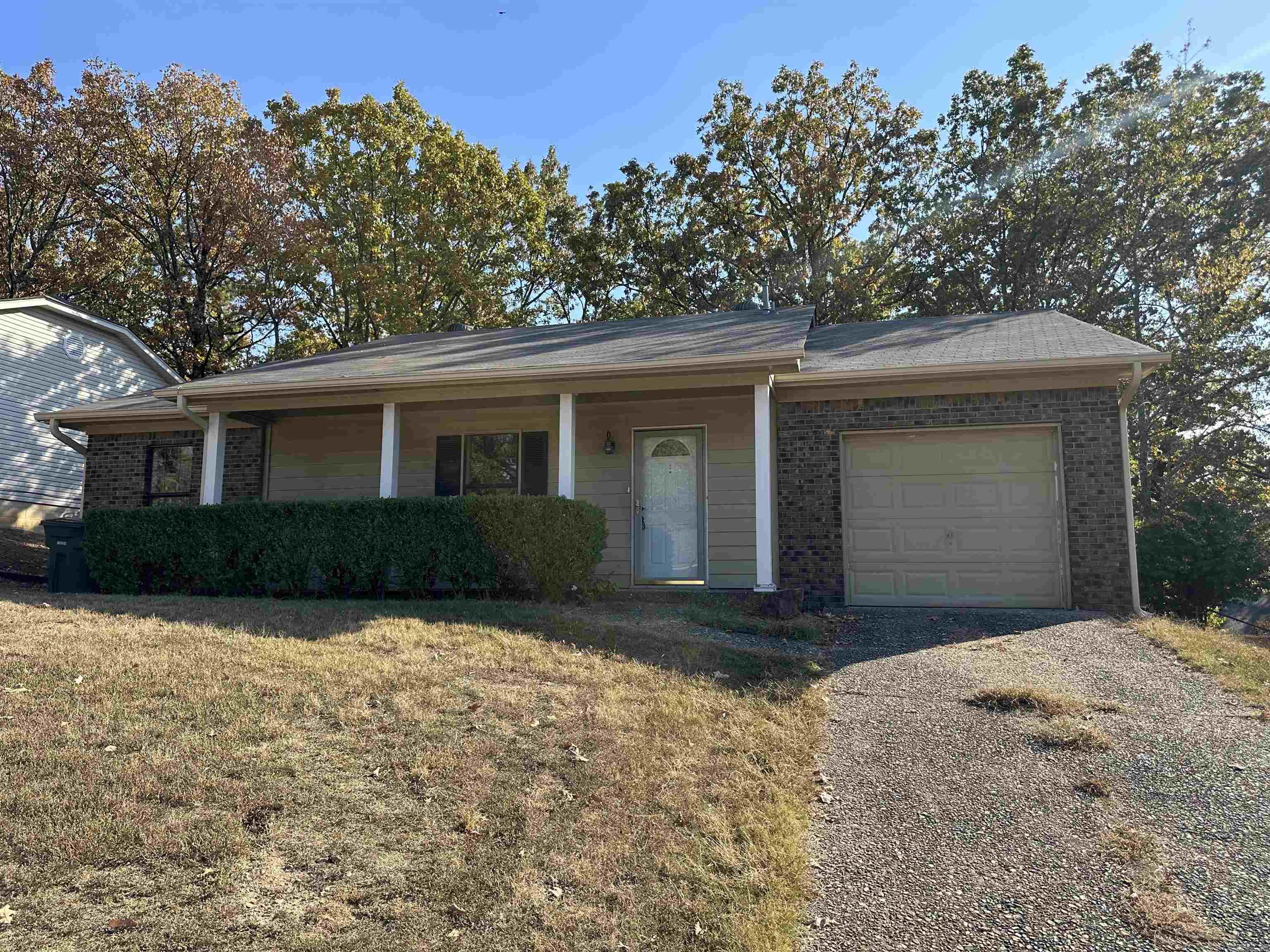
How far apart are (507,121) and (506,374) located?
769 cm

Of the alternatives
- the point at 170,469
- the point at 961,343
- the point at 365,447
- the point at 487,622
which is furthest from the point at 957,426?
the point at 170,469

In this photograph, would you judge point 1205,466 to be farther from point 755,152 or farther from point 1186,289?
point 755,152

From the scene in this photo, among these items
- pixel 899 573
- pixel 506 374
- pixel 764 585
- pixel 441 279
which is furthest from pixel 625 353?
pixel 441 279

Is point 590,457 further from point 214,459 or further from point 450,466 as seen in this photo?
point 214,459

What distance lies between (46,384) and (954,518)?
18000mm

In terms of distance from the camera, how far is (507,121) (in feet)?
49.4

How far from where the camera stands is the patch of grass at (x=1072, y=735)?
4.33 m

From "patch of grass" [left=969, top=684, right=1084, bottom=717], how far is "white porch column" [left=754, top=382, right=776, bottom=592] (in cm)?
339

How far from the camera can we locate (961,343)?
412 inches

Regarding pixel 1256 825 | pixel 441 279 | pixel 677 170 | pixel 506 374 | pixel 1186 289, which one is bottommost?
pixel 1256 825

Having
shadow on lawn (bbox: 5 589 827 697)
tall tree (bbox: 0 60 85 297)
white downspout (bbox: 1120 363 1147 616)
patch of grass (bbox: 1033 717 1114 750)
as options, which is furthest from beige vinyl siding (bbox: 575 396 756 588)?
tall tree (bbox: 0 60 85 297)

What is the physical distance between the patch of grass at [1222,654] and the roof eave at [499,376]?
4097mm

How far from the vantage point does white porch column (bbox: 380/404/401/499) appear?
383 inches

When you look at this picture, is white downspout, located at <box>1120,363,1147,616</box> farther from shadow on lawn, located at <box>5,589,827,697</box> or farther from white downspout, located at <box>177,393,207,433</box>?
white downspout, located at <box>177,393,207,433</box>
